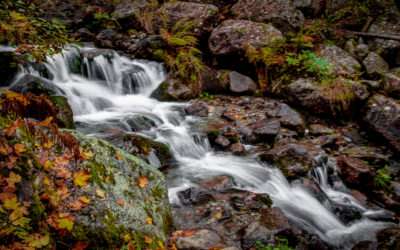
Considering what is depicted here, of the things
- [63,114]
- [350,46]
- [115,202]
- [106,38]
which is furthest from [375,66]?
[106,38]

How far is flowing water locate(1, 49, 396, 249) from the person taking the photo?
402 cm

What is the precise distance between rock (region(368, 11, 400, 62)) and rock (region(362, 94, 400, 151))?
3069 mm

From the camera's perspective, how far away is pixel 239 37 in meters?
8.62

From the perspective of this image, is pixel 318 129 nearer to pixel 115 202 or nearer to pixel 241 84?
pixel 241 84

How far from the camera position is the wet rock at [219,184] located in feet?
13.4

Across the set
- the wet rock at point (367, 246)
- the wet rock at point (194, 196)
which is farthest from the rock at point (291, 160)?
the wet rock at point (194, 196)

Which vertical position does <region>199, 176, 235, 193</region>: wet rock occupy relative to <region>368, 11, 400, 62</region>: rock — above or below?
below

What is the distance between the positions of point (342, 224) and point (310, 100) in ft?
14.3

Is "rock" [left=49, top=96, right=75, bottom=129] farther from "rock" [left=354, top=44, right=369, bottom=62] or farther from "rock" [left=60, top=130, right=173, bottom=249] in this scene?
"rock" [left=354, top=44, right=369, bottom=62]


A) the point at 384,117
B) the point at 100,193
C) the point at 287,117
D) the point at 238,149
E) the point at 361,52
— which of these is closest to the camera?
the point at 100,193

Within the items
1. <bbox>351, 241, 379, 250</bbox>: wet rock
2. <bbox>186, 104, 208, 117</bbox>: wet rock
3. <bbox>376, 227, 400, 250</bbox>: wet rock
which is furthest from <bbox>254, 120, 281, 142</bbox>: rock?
<bbox>351, 241, 379, 250</bbox>: wet rock

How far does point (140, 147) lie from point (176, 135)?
163 centimetres

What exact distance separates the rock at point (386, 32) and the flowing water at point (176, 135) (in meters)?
6.65

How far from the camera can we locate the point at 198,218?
3.30 m
